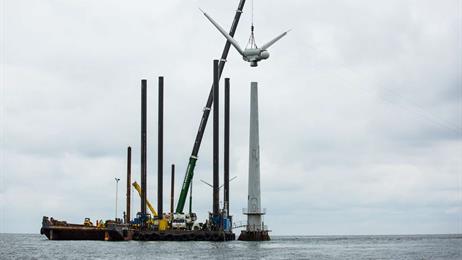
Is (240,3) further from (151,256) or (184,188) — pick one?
(151,256)

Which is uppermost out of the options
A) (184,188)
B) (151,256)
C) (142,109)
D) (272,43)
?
(272,43)

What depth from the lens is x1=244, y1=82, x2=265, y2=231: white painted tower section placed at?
5005 inches

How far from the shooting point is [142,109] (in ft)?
451

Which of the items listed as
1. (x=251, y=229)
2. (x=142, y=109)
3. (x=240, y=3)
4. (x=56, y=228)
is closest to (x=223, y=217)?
(x=251, y=229)

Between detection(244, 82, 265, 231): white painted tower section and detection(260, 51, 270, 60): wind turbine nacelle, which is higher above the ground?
detection(260, 51, 270, 60): wind turbine nacelle

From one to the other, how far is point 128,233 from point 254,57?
35.9m

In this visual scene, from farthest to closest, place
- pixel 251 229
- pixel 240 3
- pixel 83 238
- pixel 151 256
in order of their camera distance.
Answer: pixel 240 3, pixel 83 238, pixel 251 229, pixel 151 256

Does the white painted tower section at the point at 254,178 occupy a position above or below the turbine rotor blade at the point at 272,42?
below

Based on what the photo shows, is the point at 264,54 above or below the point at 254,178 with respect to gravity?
above

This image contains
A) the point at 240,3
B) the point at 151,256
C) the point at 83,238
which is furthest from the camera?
the point at 240,3

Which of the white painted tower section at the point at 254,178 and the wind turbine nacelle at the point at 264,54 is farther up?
the wind turbine nacelle at the point at 264,54

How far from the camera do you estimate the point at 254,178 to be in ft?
420

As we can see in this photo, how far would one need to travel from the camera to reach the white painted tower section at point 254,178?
417 ft

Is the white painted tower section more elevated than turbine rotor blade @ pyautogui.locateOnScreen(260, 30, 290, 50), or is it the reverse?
turbine rotor blade @ pyautogui.locateOnScreen(260, 30, 290, 50)
